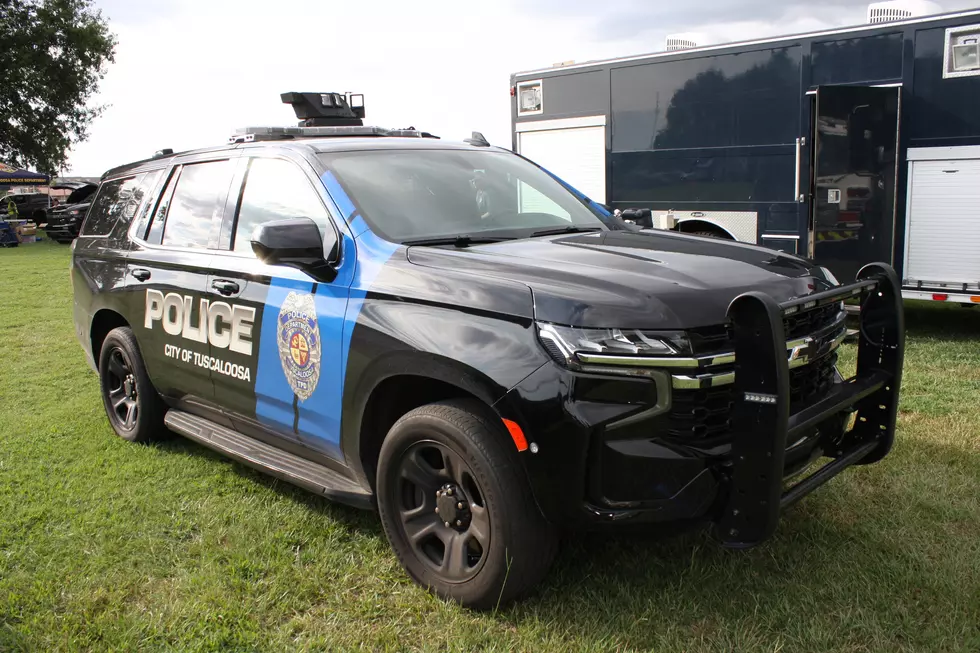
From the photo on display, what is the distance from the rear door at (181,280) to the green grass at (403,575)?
608 mm

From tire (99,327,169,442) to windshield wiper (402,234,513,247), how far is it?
7.75 feet

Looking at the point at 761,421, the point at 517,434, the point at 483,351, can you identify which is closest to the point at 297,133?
the point at 483,351

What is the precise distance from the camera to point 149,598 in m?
3.28

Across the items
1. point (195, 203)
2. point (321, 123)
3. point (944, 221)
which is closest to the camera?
point (195, 203)

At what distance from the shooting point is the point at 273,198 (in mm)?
3967

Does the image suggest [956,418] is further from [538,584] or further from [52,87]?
[52,87]

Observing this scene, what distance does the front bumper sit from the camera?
2545mm

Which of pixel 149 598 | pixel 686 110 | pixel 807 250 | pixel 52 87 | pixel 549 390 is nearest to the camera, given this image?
pixel 549 390

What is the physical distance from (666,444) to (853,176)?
19.5 ft

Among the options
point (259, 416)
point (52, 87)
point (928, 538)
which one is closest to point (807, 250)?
point (928, 538)

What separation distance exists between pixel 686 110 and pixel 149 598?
7.22 meters

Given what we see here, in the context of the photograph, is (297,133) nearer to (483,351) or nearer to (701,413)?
(483,351)

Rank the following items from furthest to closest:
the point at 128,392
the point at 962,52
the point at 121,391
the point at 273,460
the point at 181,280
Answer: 1. the point at 962,52
2. the point at 121,391
3. the point at 128,392
4. the point at 181,280
5. the point at 273,460

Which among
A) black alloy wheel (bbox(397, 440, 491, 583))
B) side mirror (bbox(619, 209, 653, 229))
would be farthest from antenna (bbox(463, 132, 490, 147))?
black alloy wheel (bbox(397, 440, 491, 583))
